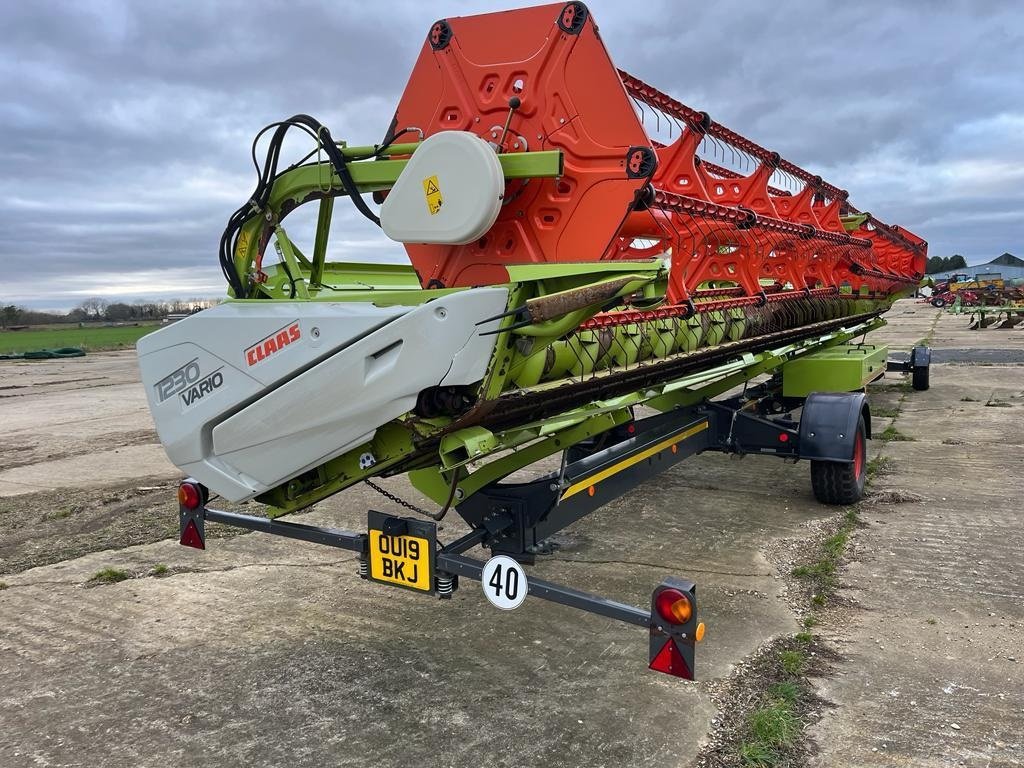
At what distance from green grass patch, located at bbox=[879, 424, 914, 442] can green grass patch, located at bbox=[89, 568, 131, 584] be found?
7.74m

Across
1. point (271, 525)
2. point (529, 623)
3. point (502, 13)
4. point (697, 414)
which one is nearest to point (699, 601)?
point (529, 623)

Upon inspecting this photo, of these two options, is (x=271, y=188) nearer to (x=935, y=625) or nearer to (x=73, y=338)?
(x=935, y=625)

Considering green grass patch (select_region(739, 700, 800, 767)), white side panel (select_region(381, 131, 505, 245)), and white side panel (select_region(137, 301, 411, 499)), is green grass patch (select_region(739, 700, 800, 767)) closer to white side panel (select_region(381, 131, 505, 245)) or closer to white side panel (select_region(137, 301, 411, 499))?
white side panel (select_region(137, 301, 411, 499))

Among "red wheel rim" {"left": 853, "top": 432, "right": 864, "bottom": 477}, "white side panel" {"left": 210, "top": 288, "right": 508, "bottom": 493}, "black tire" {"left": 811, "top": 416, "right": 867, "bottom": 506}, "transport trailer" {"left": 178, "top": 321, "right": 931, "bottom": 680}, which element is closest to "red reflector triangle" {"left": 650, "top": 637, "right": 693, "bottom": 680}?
"transport trailer" {"left": 178, "top": 321, "right": 931, "bottom": 680}

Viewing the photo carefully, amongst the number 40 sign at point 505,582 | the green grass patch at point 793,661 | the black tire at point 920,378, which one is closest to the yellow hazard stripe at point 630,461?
the number 40 sign at point 505,582

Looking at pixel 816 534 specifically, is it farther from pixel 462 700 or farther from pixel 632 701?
pixel 462 700

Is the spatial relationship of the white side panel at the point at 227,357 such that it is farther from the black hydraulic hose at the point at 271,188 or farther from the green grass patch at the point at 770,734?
the green grass patch at the point at 770,734

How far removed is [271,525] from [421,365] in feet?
4.85

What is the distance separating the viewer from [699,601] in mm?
4242

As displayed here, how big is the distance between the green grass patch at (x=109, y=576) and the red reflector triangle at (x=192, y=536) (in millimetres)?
1232

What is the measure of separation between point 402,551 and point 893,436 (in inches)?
293

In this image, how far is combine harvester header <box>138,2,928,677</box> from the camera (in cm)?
273

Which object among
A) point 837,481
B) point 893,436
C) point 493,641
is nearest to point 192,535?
point 493,641

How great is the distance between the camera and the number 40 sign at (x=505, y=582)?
278 cm
